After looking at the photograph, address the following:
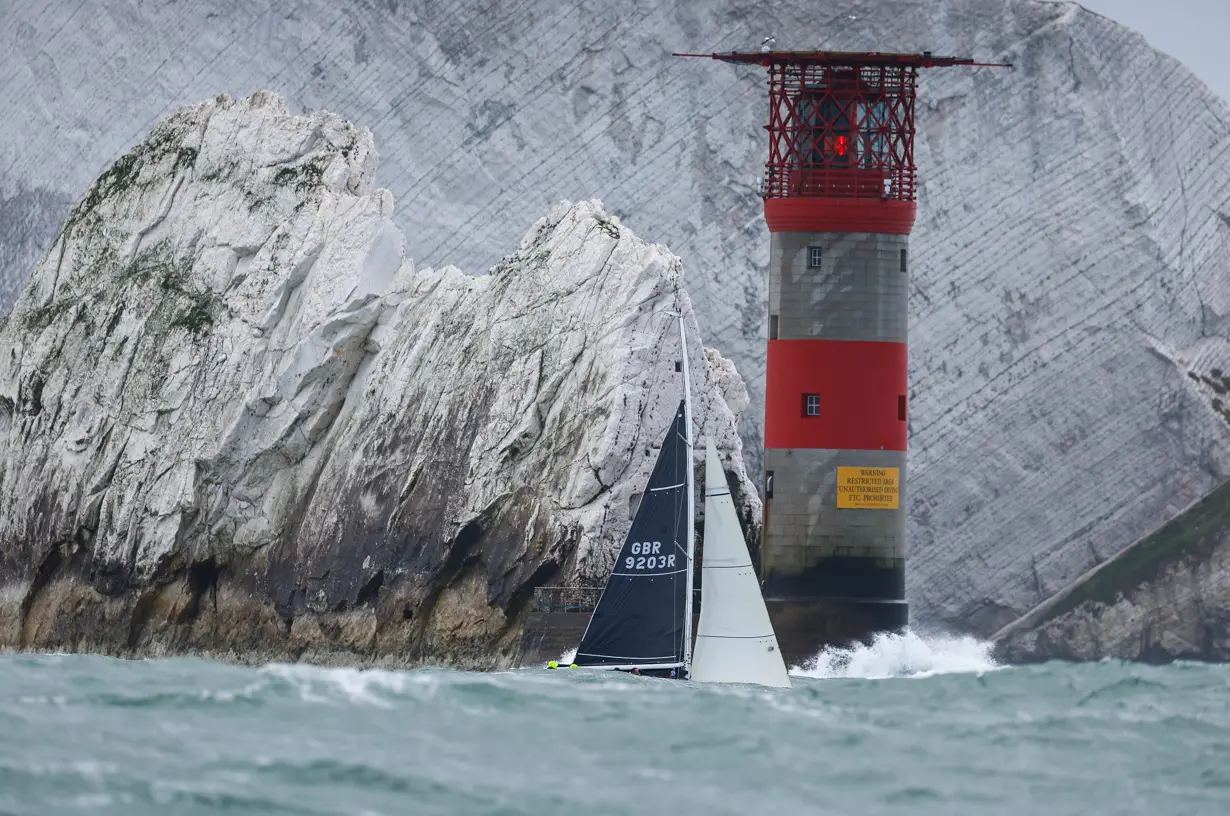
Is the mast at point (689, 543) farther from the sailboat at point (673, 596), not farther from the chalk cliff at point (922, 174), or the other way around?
the chalk cliff at point (922, 174)

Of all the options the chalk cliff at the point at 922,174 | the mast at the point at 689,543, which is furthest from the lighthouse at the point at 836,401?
the chalk cliff at the point at 922,174

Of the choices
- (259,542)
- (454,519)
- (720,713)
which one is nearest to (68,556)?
(259,542)

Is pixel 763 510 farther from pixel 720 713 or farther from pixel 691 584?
pixel 720 713

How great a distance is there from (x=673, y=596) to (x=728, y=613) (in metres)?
0.83

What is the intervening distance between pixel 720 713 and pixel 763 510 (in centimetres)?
1320

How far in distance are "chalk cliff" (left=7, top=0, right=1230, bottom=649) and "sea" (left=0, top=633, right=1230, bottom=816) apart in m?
26.6

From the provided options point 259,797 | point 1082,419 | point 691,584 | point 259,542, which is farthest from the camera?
point 1082,419

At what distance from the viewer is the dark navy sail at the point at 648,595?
36281 millimetres

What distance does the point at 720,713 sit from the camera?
30.0 meters

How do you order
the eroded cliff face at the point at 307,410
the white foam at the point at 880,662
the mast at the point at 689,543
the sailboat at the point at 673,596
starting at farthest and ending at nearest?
the eroded cliff face at the point at 307,410 < the white foam at the point at 880,662 < the mast at the point at 689,543 < the sailboat at the point at 673,596

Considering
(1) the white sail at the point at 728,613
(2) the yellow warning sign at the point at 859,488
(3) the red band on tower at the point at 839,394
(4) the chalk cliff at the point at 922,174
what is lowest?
(1) the white sail at the point at 728,613

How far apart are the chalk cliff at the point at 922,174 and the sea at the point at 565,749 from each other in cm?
2657

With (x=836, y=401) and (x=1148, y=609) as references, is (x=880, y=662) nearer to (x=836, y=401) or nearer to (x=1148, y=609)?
(x=836, y=401)

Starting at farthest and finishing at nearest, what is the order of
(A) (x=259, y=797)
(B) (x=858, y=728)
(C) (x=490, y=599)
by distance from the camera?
(C) (x=490, y=599) → (B) (x=858, y=728) → (A) (x=259, y=797)
